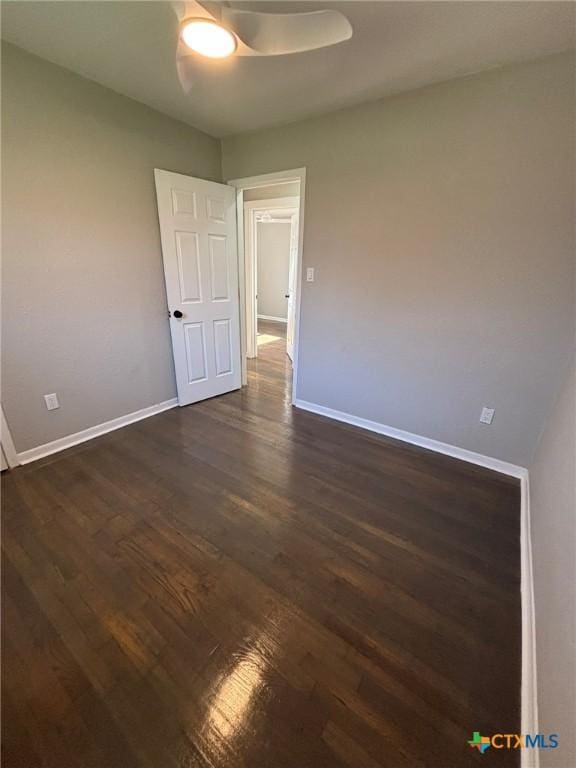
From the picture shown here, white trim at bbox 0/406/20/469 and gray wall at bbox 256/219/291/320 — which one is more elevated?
gray wall at bbox 256/219/291/320

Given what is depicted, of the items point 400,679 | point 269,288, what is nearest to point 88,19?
point 400,679

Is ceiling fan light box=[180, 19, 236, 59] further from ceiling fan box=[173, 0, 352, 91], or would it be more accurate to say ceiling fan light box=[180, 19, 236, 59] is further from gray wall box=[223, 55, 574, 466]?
gray wall box=[223, 55, 574, 466]

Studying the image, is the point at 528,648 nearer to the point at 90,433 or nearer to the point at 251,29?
the point at 251,29

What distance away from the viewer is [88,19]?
59.8 inches

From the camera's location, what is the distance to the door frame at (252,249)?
160 inches

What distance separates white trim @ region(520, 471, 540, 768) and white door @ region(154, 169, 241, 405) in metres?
2.85

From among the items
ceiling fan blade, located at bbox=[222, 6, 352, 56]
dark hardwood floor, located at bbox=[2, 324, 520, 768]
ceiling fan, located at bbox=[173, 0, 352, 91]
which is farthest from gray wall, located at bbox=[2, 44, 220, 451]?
ceiling fan blade, located at bbox=[222, 6, 352, 56]

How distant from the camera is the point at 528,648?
3.86ft

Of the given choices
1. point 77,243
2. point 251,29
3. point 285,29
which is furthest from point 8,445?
point 285,29

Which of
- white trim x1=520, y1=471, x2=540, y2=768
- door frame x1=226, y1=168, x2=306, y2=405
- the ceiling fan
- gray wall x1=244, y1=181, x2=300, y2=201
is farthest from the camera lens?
gray wall x1=244, y1=181, x2=300, y2=201

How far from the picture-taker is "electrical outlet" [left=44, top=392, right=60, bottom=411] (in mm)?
2252

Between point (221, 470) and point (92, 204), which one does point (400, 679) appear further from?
point (92, 204)

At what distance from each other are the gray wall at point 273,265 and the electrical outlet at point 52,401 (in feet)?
19.8

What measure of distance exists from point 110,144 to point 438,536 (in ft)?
11.3
